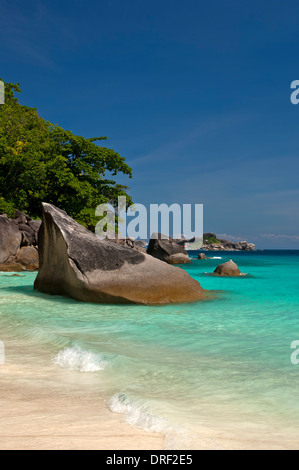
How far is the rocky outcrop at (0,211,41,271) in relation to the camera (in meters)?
20.9

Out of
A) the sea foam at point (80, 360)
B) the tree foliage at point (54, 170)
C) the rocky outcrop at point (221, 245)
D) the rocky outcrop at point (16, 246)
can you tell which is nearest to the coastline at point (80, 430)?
the sea foam at point (80, 360)

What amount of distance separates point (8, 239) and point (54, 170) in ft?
30.2

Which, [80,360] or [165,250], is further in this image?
[165,250]

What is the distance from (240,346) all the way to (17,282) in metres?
10.7

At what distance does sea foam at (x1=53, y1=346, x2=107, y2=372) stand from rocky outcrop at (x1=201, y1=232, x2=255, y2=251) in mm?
147158

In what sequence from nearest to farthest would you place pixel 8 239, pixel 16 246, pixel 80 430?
pixel 80 430 → pixel 8 239 → pixel 16 246

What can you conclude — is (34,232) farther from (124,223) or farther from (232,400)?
(232,400)

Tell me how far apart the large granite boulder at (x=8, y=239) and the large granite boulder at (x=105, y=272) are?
11.2 meters

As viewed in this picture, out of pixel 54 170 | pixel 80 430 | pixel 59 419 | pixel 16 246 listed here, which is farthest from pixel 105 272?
pixel 54 170

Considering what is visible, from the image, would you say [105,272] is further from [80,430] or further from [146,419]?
[80,430]

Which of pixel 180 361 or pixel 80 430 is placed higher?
pixel 80 430

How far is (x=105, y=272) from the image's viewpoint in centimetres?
947

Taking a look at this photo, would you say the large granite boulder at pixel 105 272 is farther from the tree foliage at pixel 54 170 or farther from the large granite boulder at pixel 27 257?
the tree foliage at pixel 54 170

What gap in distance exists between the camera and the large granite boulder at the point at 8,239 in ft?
68.3
